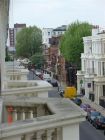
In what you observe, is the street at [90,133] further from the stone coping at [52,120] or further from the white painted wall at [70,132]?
the white painted wall at [70,132]

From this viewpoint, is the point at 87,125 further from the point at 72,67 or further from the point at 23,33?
the point at 23,33

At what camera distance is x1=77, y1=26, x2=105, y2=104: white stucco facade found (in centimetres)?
6275

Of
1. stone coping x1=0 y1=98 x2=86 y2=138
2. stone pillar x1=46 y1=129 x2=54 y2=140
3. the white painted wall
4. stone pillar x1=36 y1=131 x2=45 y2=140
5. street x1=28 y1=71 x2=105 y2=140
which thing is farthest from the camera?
street x1=28 y1=71 x2=105 y2=140

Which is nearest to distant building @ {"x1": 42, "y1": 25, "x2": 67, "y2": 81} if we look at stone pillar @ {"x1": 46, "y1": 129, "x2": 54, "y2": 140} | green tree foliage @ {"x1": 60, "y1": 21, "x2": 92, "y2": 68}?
green tree foliage @ {"x1": 60, "y1": 21, "x2": 92, "y2": 68}

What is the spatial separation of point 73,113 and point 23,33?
14954 centimetres

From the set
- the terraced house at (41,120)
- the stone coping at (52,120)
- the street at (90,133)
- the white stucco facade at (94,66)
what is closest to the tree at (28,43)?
the white stucco facade at (94,66)

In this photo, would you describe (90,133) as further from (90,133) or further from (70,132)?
(70,132)

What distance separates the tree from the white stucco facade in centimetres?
7752

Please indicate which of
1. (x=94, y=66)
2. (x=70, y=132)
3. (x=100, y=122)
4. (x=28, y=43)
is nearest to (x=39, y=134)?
(x=70, y=132)

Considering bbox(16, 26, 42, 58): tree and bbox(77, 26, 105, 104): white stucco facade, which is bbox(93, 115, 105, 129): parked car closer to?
bbox(77, 26, 105, 104): white stucco facade

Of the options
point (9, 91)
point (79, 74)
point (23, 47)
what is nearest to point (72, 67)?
point (79, 74)

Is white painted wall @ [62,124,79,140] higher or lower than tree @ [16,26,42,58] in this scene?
lower

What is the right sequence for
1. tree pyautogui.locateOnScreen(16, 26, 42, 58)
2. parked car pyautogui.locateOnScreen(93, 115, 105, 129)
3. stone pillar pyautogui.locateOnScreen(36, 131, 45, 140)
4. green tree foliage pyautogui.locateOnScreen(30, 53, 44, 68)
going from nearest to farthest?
1. stone pillar pyautogui.locateOnScreen(36, 131, 45, 140)
2. parked car pyautogui.locateOnScreen(93, 115, 105, 129)
3. green tree foliage pyautogui.locateOnScreen(30, 53, 44, 68)
4. tree pyautogui.locateOnScreen(16, 26, 42, 58)

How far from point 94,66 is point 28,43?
86.0 meters
